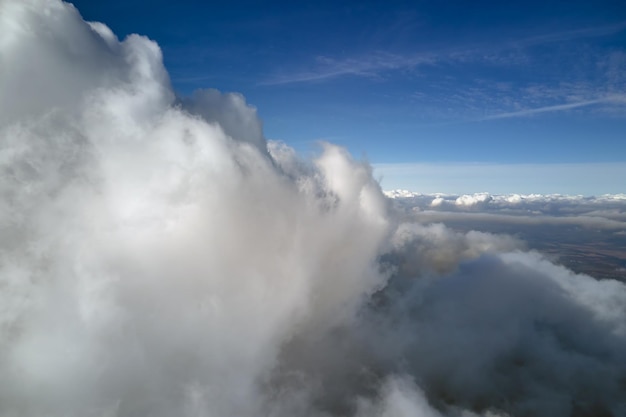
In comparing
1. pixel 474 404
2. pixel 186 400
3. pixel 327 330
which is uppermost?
pixel 186 400

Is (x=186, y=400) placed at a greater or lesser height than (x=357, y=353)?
greater

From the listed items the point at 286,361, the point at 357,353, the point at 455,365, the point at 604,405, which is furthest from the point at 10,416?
the point at 604,405

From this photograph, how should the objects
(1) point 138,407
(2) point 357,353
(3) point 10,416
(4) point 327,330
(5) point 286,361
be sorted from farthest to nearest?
(2) point 357,353, (4) point 327,330, (5) point 286,361, (1) point 138,407, (3) point 10,416

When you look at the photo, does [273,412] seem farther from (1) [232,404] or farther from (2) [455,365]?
(2) [455,365]

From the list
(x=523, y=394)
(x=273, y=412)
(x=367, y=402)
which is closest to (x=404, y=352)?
(x=367, y=402)

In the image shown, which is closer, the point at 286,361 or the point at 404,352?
the point at 286,361

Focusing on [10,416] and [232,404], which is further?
[232,404]

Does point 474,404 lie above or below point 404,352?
below

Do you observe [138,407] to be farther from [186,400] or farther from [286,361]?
[286,361]

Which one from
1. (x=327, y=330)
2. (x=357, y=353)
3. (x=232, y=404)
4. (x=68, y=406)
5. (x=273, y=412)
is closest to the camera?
(x=68, y=406)
